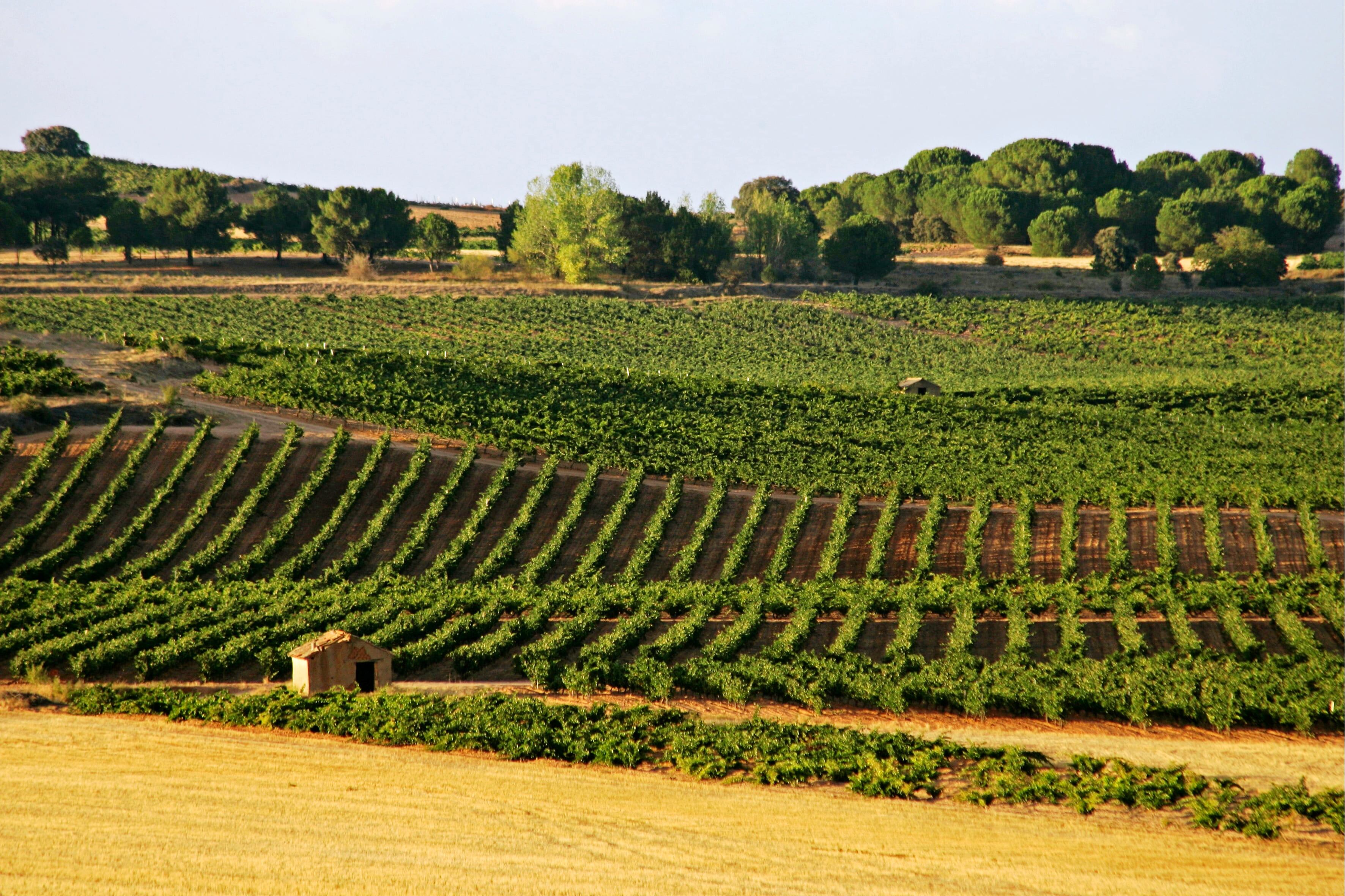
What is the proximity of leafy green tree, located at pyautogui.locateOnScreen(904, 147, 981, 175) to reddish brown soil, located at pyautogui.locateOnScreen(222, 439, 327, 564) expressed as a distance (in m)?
131

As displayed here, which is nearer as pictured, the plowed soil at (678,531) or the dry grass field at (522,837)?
the dry grass field at (522,837)

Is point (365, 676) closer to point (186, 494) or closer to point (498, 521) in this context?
point (498, 521)

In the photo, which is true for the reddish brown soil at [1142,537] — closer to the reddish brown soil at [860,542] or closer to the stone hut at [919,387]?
Result: the reddish brown soil at [860,542]

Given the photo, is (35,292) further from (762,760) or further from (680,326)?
(762,760)

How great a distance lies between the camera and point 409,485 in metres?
37.9

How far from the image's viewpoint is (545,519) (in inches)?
1454

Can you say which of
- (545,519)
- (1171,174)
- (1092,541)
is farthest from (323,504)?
(1171,174)

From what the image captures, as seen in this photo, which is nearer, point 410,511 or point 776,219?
point 410,511

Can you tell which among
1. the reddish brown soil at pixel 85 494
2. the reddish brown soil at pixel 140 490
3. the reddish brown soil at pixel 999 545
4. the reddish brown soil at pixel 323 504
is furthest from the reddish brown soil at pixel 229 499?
the reddish brown soil at pixel 999 545

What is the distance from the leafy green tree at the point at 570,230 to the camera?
96.9 meters

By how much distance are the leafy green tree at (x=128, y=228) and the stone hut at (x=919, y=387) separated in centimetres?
6607

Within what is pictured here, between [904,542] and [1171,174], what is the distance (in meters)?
128

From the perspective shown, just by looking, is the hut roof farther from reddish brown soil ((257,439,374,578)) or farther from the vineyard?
reddish brown soil ((257,439,374,578))

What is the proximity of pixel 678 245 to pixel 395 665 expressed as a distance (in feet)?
256
